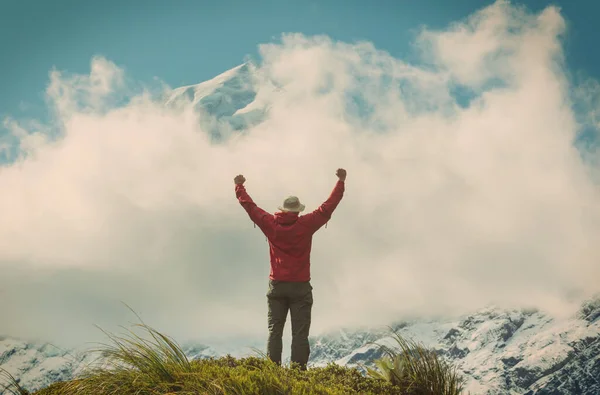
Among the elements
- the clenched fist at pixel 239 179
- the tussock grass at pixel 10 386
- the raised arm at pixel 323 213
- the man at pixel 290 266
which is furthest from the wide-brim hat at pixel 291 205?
the tussock grass at pixel 10 386

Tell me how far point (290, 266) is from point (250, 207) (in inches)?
57.8

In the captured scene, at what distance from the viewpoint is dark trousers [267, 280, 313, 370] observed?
988cm

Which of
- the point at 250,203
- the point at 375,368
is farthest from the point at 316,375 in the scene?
the point at 250,203

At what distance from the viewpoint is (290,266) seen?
1005cm

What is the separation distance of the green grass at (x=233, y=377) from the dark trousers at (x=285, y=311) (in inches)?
70.2

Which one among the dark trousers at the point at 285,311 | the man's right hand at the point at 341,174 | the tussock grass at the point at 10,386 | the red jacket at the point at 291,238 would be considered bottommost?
the tussock grass at the point at 10,386

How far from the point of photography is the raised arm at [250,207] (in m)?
10.4

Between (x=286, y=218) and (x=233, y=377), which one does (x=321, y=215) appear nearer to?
(x=286, y=218)

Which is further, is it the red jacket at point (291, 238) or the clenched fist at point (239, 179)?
the clenched fist at point (239, 179)

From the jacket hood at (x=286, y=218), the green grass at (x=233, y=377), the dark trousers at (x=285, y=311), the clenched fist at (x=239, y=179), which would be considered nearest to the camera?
the green grass at (x=233, y=377)

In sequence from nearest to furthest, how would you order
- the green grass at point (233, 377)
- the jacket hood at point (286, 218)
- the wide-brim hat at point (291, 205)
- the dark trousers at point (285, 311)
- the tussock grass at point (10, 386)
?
the green grass at point (233, 377)
the tussock grass at point (10, 386)
the dark trousers at point (285, 311)
the jacket hood at point (286, 218)
the wide-brim hat at point (291, 205)

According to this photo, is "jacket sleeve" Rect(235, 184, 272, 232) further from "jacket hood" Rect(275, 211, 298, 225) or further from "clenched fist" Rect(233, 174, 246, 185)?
"jacket hood" Rect(275, 211, 298, 225)

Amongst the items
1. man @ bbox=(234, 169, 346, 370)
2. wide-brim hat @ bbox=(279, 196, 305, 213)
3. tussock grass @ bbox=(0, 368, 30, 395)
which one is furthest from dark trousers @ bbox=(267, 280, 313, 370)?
tussock grass @ bbox=(0, 368, 30, 395)

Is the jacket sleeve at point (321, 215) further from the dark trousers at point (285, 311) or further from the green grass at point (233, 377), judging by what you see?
the green grass at point (233, 377)
